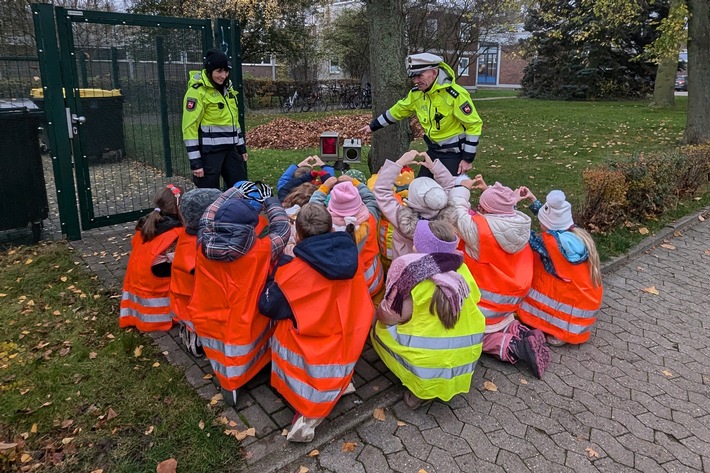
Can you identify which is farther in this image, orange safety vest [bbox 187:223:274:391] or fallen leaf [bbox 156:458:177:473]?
orange safety vest [bbox 187:223:274:391]

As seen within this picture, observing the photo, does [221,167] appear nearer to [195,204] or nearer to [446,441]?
[195,204]

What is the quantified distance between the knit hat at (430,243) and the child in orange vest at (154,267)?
1.86 meters

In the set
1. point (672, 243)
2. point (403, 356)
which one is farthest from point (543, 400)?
point (672, 243)

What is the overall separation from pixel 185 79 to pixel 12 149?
86.2 inches

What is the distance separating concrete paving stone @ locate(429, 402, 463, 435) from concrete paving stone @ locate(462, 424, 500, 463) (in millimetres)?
47

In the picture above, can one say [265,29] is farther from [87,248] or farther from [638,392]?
[638,392]

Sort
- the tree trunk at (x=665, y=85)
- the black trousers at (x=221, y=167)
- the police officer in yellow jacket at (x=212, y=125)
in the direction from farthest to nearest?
the tree trunk at (x=665, y=85) < the black trousers at (x=221, y=167) < the police officer in yellow jacket at (x=212, y=125)

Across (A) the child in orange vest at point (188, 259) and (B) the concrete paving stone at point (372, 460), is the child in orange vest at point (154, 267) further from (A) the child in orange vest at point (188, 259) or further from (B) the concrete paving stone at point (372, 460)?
(B) the concrete paving stone at point (372, 460)

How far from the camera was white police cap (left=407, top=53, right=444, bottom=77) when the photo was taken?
4746 millimetres

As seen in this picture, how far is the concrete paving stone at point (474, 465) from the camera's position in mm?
2807

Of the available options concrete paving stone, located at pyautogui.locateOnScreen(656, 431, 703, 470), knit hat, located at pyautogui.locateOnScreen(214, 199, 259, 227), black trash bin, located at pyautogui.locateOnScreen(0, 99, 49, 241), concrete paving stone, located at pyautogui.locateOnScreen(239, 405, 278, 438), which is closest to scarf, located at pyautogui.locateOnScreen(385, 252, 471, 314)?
knit hat, located at pyautogui.locateOnScreen(214, 199, 259, 227)

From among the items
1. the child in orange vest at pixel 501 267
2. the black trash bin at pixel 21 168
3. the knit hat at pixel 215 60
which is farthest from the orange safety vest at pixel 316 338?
the black trash bin at pixel 21 168

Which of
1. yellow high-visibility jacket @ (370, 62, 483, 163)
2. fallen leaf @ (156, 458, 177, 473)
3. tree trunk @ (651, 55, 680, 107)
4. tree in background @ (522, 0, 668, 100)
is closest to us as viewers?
fallen leaf @ (156, 458, 177, 473)

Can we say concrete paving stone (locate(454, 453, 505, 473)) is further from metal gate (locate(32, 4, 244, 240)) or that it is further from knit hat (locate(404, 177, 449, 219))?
metal gate (locate(32, 4, 244, 240))
